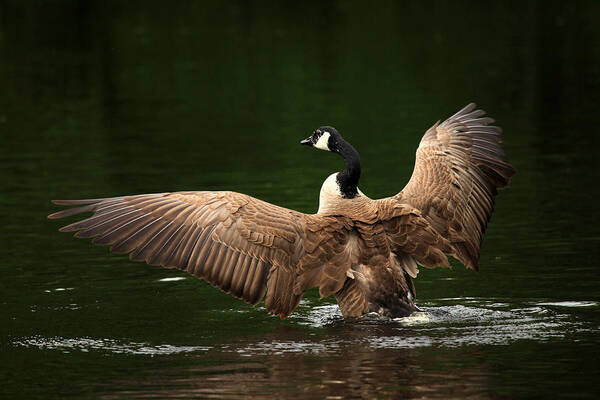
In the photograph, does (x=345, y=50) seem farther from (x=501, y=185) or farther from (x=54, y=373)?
(x=54, y=373)

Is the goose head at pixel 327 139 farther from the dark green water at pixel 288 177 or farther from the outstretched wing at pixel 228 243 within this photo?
the dark green water at pixel 288 177

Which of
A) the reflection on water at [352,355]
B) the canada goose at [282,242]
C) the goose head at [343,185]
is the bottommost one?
the reflection on water at [352,355]

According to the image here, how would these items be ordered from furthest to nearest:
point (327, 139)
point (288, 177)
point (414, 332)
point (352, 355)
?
point (288, 177) → point (327, 139) → point (414, 332) → point (352, 355)

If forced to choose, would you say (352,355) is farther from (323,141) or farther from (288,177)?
(288,177)

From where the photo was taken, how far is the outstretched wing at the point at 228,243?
1082 centimetres

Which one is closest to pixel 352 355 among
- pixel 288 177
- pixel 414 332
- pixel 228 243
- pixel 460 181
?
pixel 414 332

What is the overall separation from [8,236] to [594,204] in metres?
7.99

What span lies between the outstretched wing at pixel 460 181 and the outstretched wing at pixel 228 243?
5.79 feet

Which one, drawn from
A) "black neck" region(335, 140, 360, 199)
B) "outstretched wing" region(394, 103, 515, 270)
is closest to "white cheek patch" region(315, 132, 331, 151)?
"black neck" region(335, 140, 360, 199)

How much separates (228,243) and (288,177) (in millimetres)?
8160

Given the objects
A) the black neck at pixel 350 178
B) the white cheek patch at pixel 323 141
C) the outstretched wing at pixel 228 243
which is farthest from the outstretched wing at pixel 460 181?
the outstretched wing at pixel 228 243

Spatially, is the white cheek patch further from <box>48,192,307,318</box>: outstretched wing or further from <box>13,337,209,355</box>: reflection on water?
<box>13,337,209,355</box>: reflection on water

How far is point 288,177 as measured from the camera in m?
19.0

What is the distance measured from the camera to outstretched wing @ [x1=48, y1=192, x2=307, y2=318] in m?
10.8
